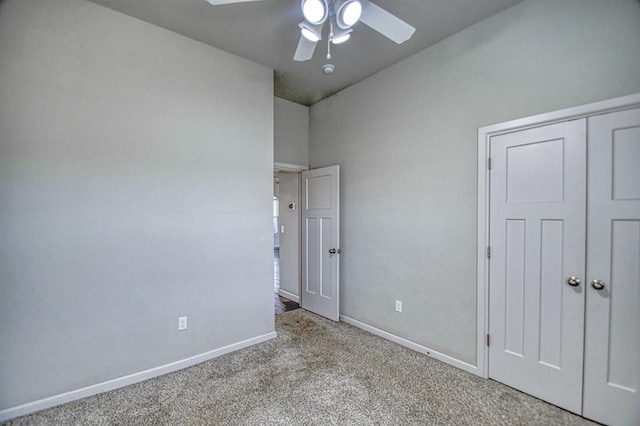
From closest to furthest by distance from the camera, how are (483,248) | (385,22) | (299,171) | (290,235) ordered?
1. (385,22)
2. (483,248)
3. (299,171)
4. (290,235)

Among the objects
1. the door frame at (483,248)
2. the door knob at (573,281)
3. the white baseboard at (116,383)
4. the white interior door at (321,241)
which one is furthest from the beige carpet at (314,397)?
the white interior door at (321,241)

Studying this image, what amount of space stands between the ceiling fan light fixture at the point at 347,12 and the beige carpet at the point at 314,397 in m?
2.60

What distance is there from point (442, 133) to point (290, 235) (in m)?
2.90

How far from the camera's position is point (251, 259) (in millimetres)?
3080

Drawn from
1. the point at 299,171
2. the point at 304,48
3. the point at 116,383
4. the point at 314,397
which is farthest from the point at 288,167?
the point at 116,383

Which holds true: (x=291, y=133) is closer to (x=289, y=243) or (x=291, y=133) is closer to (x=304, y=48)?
(x=289, y=243)

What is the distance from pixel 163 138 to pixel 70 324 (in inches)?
64.3

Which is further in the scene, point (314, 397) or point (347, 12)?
point (314, 397)

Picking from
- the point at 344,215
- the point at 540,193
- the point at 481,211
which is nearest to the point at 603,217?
the point at 540,193

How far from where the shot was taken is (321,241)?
3.94m

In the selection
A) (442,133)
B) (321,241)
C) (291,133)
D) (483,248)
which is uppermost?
(291,133)

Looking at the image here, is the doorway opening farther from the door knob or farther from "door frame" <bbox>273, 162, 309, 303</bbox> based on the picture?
the door knob

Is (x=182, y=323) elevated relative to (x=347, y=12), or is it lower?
lower

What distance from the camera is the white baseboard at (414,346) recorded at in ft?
8.26
